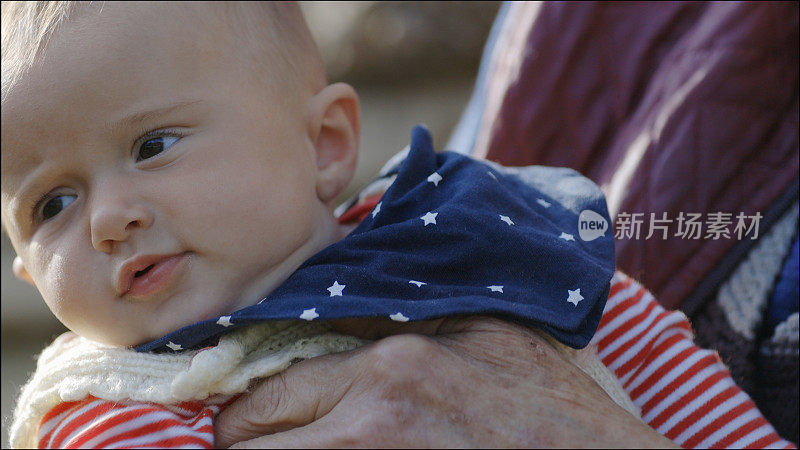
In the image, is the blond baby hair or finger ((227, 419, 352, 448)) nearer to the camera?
finger ((227, 419, 352, 448))

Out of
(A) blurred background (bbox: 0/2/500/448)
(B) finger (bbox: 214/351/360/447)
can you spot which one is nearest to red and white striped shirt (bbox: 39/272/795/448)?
(B) finger (bbox: 214/351/360/447)

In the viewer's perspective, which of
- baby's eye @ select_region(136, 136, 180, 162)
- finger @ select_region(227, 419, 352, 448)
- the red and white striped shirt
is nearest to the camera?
finger @ select_region(227, 419, 352, 448)

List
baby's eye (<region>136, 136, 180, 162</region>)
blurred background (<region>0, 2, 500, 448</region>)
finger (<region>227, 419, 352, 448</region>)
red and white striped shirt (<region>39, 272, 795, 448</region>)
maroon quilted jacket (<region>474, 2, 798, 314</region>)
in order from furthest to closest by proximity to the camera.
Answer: blurred background (<region>0, 2, 500, 448</region>), maroon quilted jacket (<region>474, 2, 798, 314</region>), red and white striped shirt (<region>39, 272, 795, 448</region>), baby's eye (<region>136, 136, 180, 162</region>), finger (<region>227, 419, 352, 448</region>)

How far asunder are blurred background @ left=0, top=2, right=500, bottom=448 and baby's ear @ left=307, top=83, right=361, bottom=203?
210cm

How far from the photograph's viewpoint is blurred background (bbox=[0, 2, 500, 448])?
3.51 metres

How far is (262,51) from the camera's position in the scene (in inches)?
40.3

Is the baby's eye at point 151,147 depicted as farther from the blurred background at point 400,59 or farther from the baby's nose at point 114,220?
the blurred background at point 400,59

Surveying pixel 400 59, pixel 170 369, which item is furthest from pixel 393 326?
pixel 400 59

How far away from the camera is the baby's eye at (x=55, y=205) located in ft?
2.97

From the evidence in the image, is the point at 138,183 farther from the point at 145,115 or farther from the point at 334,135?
the point at 334,135

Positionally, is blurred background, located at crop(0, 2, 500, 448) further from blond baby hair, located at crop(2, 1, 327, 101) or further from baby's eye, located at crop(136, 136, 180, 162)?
baby's eye, located at crop(136, 136, 180, 162)

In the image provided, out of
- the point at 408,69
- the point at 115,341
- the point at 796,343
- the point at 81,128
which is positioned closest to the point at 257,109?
the point at 81,128

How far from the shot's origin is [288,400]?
852 millimetres

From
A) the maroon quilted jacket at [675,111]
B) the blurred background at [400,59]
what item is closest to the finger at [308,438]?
the maroon quilted jacket at [675,111]
